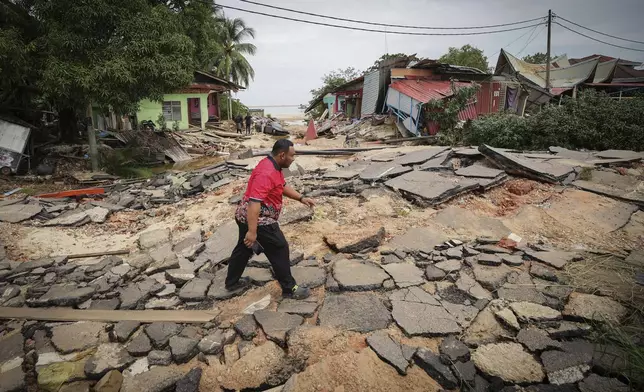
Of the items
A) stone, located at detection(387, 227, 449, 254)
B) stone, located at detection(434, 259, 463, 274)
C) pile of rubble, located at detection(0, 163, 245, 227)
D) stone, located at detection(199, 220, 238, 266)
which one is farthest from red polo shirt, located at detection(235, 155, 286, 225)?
pile of rubble, located at detection(0, 163, 245, 227)

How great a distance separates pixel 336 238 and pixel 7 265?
4.33m

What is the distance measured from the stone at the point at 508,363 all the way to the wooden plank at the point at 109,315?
7.69 ft

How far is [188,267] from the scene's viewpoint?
432 centimetres

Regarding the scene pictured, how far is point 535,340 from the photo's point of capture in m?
2.63

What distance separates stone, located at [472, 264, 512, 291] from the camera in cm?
345

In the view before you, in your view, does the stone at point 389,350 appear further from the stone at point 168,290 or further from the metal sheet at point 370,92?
the metal sheet at point 370,92

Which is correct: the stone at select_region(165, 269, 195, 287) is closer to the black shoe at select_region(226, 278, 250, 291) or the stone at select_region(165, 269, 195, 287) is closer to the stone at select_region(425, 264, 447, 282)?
the black shoe at select_region(226, 278, 250, 291)

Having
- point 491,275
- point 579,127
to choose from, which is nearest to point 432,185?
point 491,275

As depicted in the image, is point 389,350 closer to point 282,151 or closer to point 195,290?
point 282,151

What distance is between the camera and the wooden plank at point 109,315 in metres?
3.17

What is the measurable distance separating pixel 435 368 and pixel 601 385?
3.51 ft

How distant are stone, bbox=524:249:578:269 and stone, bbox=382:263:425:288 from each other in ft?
4.70

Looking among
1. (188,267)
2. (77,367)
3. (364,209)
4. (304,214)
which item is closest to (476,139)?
(364,209)

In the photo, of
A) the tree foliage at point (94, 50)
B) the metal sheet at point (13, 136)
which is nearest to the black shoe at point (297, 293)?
the tree foliage at point (94, 50)
